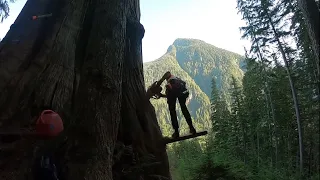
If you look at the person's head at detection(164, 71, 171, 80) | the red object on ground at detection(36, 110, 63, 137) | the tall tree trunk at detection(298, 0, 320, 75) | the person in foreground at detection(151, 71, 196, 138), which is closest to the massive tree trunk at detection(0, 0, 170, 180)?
the red object on ground at detection(36, 110, 63, 137)

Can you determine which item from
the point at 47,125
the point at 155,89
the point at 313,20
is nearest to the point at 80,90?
the point at 47,125

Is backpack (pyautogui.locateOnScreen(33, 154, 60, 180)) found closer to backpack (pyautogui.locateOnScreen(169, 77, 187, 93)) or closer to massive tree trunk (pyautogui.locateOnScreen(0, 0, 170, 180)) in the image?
massive tree trunk (pyautogui.locateOnScreen(0, 0, 170, 180))

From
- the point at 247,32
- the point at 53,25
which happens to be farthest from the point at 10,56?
the point at 247,32

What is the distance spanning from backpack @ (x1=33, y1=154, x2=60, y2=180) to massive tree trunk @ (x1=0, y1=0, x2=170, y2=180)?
0.12 m

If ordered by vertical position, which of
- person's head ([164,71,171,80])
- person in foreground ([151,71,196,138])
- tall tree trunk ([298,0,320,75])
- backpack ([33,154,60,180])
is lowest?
backpack ([33,154,60,180])

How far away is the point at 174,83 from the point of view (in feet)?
21.1

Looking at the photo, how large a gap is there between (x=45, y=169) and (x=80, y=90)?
3.58 feet

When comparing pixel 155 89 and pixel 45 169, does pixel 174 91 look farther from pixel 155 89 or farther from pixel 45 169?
pixel 45 169

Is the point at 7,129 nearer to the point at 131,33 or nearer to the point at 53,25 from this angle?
the point at 53,25

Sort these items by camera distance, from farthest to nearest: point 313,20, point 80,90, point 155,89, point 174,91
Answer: point 174,91
point 155,89
point 313,20
point 80,90

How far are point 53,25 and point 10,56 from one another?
807 mm

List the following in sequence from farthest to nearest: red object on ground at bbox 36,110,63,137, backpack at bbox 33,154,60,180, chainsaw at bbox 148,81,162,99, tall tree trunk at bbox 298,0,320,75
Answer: chainsaw at bbox 148,81,162,99 < tall tree trunk at bbox 298,0,320,75 < backpack at bbox 33,154,60,180 < red object on ground at bbox 36,110,63,137

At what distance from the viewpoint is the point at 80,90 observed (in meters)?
4.16

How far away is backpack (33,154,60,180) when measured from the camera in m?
3.66
